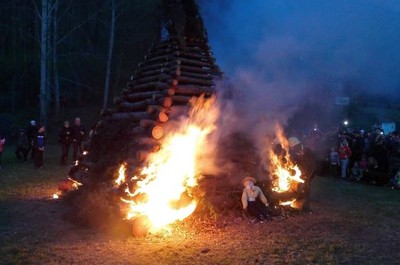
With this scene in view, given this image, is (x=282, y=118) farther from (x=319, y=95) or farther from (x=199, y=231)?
(x=199, y=231)

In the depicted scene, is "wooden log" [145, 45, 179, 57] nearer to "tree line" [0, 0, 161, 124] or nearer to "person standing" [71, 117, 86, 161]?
"person standing" [71, 117, 86, 161]

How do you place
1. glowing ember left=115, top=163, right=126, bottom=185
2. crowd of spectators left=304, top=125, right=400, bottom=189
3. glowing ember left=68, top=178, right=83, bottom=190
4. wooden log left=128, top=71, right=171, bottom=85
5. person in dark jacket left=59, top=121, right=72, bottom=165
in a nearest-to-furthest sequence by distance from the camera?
glowing ember left=115, top=163, right=126, bottom=185
wooden log left=128, top=71, right=171, bottom=85
glowing ember left=68, top=178, right=83, bottom=190
crowd of spectators left=304, top=125, right=400, bottom=189
person in dark jacket left=59, top=121, right=72, bottom=165

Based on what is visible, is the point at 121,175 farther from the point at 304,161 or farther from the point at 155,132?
the point at 304,161

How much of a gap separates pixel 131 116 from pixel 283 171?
12.4ft

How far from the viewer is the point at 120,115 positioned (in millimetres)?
10180

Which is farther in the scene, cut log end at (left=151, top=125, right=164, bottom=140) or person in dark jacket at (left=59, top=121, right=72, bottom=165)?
person in dark jacket at (left=59, top=121, right=72, bottom=165)

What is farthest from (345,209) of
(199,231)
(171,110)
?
(171,110)

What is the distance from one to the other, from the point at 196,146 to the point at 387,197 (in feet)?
19.2

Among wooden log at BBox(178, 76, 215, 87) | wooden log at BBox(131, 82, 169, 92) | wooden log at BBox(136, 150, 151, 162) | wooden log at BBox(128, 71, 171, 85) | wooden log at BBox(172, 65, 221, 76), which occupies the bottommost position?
wooden log at BBox(136, 150, 151, 162)

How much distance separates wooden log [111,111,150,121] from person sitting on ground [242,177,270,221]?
262cm

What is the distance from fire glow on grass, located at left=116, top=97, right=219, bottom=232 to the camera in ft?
25.2

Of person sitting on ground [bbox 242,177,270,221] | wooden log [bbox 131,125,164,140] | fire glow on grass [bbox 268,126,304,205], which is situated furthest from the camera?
fire glow on grass [bbox 268,126,304,205]

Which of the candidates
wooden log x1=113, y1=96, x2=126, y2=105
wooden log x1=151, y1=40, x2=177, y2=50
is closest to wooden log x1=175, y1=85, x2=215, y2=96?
wooden log x1=151, y1=40, x2=177, y2=50

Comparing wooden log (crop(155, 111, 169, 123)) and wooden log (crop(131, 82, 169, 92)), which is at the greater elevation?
wooden log (crop(131, 82, 169, 92))
